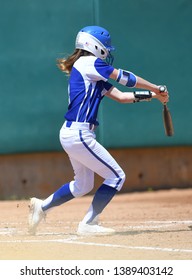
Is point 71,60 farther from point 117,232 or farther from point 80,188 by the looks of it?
Answer: point 117,232

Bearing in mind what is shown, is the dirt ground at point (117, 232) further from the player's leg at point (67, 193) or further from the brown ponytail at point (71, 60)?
the brown ponytail at point (71, 60)

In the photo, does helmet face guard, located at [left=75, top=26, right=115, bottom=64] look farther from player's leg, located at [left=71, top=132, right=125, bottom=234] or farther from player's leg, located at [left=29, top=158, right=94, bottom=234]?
player's leg, located at [left=29, top=158, right=94, bottom=234]

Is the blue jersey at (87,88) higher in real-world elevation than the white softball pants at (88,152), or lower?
higher

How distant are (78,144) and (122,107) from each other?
4802mm

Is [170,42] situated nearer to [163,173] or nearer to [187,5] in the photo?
[187,5]

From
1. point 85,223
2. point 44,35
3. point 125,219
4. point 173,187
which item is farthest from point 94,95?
point 173,187

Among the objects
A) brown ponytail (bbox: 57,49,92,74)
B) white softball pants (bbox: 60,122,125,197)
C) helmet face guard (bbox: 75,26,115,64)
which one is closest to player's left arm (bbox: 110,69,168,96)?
helmet face guard (bbox: 75,26,115,64)

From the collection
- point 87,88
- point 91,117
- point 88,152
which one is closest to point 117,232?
point 88,152

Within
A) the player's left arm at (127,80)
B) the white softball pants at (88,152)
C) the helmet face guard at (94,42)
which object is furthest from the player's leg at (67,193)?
the helmet face guard at (94,42)

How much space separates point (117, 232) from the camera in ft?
33.5

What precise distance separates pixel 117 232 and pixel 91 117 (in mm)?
1281

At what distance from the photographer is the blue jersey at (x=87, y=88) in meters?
9.70

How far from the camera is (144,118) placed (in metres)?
14.6

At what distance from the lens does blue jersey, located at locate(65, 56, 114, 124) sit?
970 centimetres
